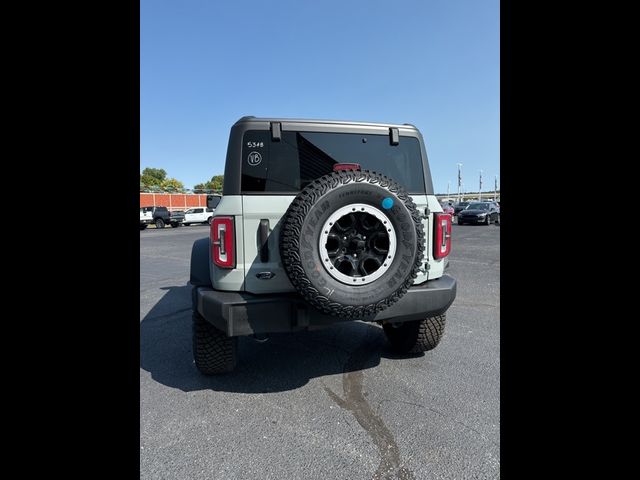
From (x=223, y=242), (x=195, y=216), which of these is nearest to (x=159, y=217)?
(x=195, y=216)

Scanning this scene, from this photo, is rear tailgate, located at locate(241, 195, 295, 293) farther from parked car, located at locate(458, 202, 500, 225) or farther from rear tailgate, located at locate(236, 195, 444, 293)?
parked car, located at locate(458, 202, 500, 225)

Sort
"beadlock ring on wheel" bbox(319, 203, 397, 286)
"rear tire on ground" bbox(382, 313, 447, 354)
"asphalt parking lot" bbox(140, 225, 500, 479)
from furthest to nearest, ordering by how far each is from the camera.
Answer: "rear tire on ground" bbox(382, 313, 447, 354), "beadlock ring on wheel" bbox(319, 203, 397, 286), "asphalt parking lot" bbox(140, 225, 500, 479)

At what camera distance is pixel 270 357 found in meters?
2.97

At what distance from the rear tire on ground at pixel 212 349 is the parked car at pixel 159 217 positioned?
995 inches

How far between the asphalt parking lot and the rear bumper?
2.06ft

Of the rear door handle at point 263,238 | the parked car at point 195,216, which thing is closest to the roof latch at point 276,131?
the rear door handle at point 263,238

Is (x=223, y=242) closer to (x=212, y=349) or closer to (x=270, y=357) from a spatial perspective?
(x=212, y=349)

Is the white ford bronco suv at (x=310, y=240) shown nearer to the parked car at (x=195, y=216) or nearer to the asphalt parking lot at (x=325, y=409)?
the asphalt parking lot at (x=325, y=409)

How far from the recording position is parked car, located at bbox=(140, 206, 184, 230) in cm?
2456

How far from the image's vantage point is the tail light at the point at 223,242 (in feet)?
7.04

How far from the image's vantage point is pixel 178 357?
9.77 ft

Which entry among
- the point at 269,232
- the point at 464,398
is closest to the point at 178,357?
the point at 269,232

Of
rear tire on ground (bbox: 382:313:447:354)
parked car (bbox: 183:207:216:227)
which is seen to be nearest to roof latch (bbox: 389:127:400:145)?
rear tire on ground (bbox: 382:313:447:354)
